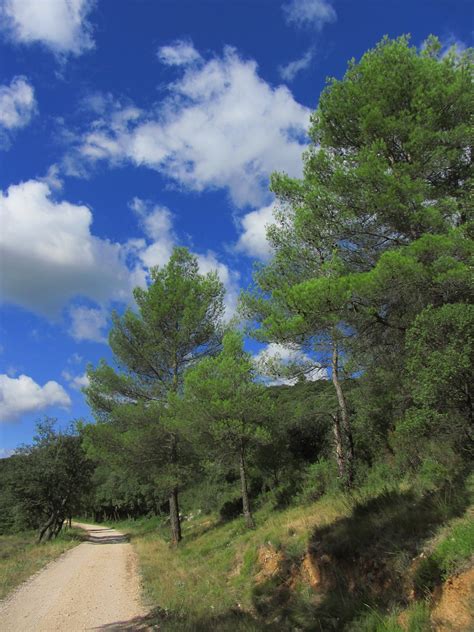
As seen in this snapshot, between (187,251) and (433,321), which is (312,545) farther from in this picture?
(187,251)

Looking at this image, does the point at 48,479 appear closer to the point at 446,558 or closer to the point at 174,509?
the point at 174,509

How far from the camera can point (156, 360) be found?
20.4m

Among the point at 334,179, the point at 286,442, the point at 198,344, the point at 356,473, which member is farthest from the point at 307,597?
the point at 286,442

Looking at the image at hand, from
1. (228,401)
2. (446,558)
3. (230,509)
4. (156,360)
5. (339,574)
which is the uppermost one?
(156,360)

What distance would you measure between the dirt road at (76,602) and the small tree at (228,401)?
5.51m

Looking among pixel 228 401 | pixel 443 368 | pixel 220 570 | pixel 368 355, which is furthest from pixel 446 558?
pixel 228 401

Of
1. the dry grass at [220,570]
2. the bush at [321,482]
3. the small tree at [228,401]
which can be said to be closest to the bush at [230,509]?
the bush at [321,482]

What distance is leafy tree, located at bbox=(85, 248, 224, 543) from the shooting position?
746 inches

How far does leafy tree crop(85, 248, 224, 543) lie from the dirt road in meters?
5.35

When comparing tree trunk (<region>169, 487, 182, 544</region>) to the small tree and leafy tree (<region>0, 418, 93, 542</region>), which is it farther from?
leafy tree (<region>0, 418, 93, 542</region>)

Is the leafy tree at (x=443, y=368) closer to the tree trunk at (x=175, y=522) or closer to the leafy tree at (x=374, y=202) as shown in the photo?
the leafy tree at (x=374, y=202)

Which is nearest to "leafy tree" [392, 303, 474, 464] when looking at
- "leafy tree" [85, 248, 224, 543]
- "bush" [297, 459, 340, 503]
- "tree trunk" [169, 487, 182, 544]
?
"bush" [297, 459, 340, 503]

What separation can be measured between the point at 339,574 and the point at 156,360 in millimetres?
14132

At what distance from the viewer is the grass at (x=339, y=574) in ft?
19.4
